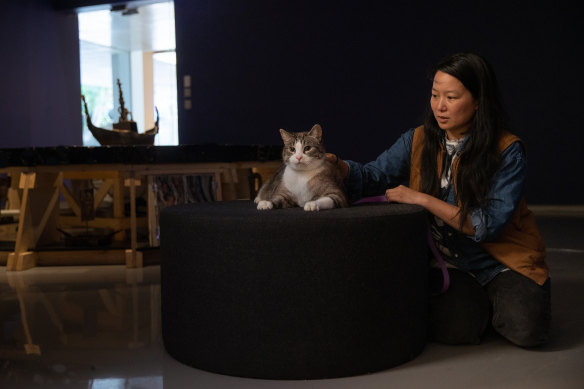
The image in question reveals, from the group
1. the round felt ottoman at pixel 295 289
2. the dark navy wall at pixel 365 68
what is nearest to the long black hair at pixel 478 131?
the round felt ottoman at pixel 295 289

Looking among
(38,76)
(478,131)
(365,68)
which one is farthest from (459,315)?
(38,76)

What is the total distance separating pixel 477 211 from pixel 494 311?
1.18 feet

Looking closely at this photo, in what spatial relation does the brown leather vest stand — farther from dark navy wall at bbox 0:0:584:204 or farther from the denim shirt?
dark navy wall at bbox 0:0:584:204

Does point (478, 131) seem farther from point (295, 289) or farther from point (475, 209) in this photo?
point (295, 289)

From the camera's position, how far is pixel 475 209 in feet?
5.64

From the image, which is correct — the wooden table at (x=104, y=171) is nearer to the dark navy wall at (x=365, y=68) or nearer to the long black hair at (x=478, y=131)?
the long black hair at (x=478, y=131)

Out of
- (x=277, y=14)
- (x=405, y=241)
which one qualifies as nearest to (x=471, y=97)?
(x=405, y=241)

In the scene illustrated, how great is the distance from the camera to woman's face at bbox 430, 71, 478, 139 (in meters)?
1.72

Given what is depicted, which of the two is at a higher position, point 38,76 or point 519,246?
point 38,76

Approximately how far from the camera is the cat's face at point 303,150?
170 cm

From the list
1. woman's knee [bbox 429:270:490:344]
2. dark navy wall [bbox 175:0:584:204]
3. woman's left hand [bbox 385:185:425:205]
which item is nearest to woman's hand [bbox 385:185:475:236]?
woman's left hand [bbox 385:185:425:205]

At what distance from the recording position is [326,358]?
148 cm

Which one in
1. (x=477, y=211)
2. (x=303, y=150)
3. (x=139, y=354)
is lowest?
(x=139, y=354)

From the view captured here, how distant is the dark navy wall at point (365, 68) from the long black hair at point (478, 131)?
3932mm
